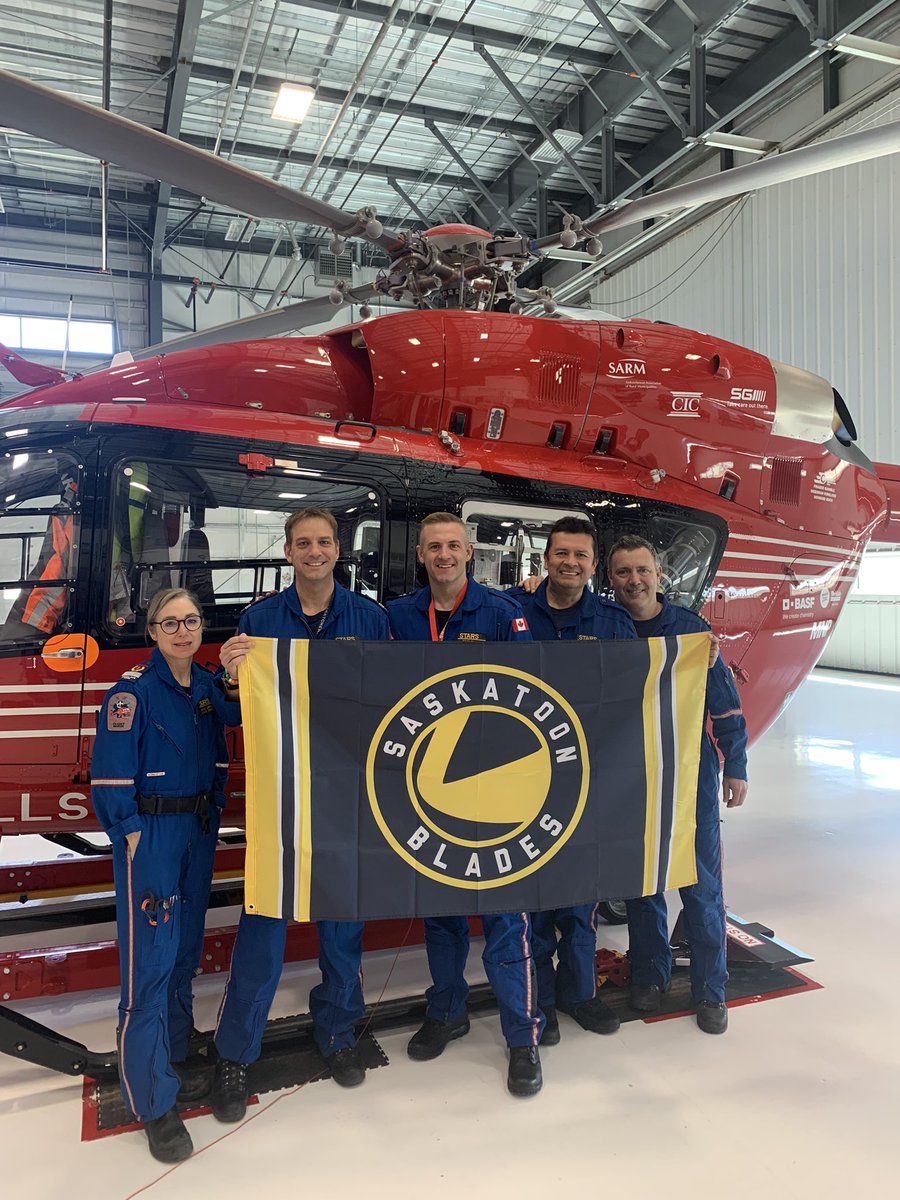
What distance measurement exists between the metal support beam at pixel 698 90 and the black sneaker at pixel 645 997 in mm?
9944

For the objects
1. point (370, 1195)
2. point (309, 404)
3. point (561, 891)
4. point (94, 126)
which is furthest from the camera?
point (309, 404)

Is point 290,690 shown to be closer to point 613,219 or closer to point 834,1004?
point 834,1004

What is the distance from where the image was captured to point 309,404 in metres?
4.39

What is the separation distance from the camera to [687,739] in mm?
3191

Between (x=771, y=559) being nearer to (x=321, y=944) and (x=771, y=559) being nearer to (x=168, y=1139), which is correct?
(x=321, y=944)

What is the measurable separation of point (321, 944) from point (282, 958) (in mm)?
148

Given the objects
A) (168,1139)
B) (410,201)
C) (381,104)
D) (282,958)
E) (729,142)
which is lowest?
(168,1139)

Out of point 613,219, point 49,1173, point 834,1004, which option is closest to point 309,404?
point 613,219

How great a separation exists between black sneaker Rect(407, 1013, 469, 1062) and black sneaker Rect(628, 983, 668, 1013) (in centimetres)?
77

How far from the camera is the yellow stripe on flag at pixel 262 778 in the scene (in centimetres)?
278

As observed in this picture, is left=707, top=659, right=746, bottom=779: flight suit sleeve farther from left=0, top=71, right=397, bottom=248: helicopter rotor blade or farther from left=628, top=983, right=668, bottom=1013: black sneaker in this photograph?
left=0, top=71, right=397, bottom=248: helicopter rotor blade

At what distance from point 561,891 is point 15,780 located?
2182 mm

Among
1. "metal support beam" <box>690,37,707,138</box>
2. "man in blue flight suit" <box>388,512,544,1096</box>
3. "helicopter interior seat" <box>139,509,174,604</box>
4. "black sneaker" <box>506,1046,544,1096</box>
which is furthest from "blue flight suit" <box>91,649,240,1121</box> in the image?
"metal support beam" <box>690,37,707,138</box>

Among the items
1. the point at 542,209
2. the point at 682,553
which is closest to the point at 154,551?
the point at 682,553
